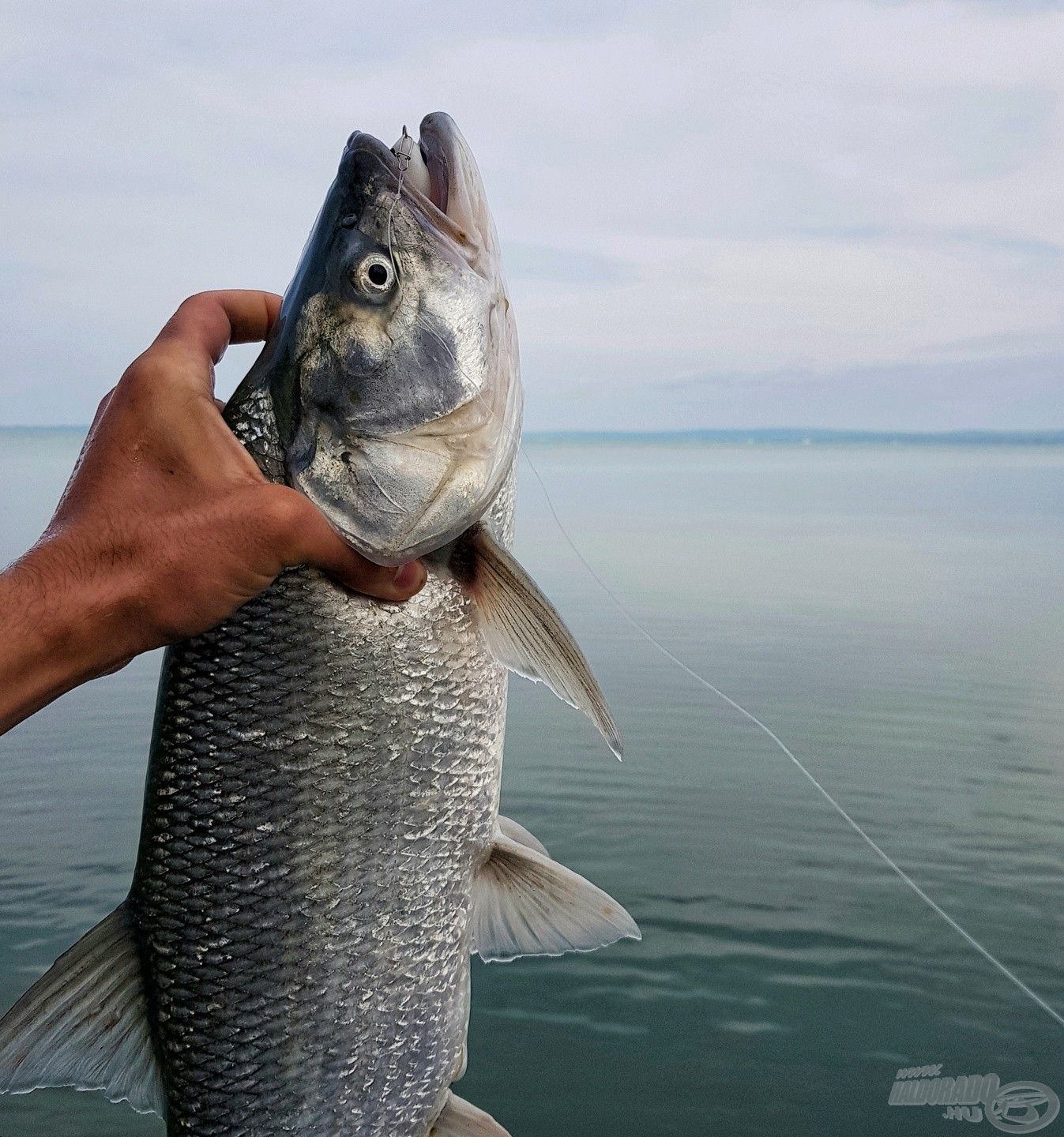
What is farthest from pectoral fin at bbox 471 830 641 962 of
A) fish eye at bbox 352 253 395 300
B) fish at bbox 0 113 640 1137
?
fish eye at bbox 352 253 395 300

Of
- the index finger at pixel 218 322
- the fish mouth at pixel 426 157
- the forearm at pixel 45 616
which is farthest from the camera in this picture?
the fish mouth at pixel 426 157

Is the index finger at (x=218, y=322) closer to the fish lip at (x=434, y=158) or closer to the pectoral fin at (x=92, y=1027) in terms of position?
the fish lip at (x=434, y=158)

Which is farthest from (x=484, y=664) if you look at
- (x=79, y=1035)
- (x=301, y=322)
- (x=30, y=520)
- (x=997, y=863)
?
(x=30, y=520)

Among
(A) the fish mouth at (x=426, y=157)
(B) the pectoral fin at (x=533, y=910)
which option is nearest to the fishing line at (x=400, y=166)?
(A) the fish mouth at (x=426, y=157)

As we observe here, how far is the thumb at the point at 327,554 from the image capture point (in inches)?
75.2

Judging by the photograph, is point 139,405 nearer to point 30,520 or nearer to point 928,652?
point 928,652

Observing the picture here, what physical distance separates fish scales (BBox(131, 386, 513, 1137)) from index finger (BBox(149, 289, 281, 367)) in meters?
0.16

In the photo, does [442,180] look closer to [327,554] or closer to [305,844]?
[327,554]

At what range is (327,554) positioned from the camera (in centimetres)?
200

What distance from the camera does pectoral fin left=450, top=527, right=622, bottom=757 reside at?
83.9 inches

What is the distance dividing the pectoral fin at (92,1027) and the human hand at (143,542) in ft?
2.06

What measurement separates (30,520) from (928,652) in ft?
59.2

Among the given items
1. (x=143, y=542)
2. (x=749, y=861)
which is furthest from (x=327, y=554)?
(x=749, y=861)

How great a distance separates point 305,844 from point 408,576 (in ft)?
1.75
